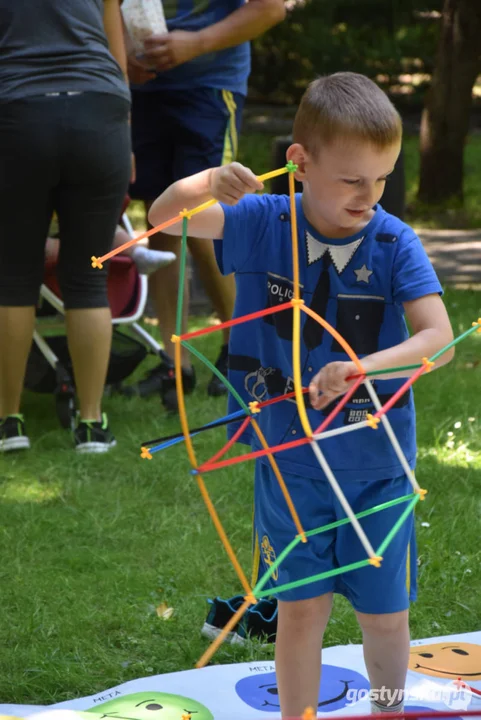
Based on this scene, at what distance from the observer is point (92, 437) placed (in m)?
3.51

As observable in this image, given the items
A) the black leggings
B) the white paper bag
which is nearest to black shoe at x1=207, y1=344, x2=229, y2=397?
the black leggings

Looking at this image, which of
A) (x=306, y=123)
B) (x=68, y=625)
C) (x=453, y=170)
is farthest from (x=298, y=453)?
(x=453, y=170)

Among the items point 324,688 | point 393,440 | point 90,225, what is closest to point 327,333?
point 393,440

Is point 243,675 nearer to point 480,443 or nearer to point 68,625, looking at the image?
point 68,625

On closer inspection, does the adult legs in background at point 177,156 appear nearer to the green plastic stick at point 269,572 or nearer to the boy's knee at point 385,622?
the boy's knee at point 385,622

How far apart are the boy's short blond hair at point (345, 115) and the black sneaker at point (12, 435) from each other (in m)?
2.02

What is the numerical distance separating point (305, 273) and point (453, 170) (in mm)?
7763

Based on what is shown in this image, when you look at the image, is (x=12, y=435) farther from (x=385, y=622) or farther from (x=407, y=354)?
(x=407, y=354)

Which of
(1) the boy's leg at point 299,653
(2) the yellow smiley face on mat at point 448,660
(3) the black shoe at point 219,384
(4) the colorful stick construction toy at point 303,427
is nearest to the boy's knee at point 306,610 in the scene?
(1) the boy's leg at point 299,653

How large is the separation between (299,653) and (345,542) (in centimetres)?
21

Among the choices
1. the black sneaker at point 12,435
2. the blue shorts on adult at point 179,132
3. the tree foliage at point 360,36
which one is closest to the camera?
the black sneaker at point 12,435

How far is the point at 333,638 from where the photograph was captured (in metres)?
2.40

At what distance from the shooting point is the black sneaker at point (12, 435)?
11.4 ft

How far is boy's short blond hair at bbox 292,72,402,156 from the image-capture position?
1639mm
